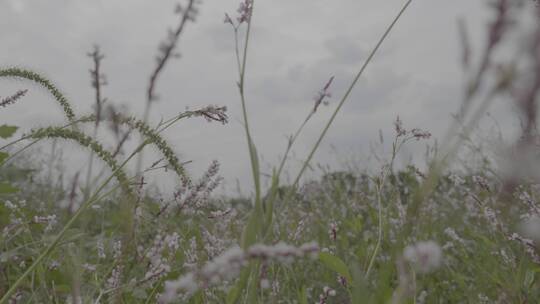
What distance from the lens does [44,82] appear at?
1.61 metres

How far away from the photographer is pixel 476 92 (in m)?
0.53

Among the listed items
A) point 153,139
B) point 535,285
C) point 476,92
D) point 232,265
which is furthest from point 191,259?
point 476,92

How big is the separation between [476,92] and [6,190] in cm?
232

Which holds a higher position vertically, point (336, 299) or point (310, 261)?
point (310, 261)

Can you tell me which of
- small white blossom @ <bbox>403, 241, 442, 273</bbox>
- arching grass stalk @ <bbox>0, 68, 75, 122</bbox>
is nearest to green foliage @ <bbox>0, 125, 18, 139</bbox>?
arching grass stalk @ <bbox>0, 68, 75, 122</bbox>

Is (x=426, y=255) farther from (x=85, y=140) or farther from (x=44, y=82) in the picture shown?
(x=44, y=82)

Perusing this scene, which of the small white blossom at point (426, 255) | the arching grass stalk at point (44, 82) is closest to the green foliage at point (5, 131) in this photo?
the arching grass stalk at point (44, 82)

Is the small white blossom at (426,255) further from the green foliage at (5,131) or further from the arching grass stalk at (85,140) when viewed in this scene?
the green foliage at (5,131)

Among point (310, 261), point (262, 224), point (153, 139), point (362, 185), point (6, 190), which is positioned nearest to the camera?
point (262, 224)

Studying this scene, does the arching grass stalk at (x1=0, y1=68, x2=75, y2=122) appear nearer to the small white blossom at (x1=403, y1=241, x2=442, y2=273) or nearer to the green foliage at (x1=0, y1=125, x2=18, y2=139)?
the green foliage at (x1=0, y1=125, x2=18, y2=139)

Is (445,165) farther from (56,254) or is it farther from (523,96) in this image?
(56,254)

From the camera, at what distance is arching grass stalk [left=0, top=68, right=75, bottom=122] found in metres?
1.54

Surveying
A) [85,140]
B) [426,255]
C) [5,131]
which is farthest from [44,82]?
[426,255]

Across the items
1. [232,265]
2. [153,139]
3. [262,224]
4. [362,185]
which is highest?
[362,185]
